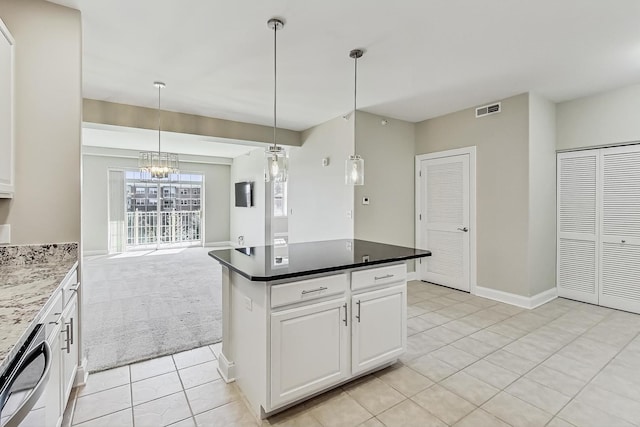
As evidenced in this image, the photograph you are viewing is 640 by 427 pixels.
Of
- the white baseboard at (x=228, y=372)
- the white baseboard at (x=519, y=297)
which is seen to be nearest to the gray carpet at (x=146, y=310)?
the white baseboard at (x=228, y=372)

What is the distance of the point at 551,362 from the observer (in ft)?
8.17

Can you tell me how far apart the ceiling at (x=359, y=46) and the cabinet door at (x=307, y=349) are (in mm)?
2104

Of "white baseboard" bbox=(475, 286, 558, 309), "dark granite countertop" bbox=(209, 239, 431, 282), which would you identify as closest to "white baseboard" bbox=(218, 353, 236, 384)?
"dark granite countertop" bbox=(209, 239, 431, 282)

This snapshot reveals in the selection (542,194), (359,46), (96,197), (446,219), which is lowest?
(446,219)

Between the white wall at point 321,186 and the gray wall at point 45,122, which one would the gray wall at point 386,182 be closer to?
the white wall at point 321,186

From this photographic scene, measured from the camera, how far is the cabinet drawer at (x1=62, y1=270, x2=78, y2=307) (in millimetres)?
1700

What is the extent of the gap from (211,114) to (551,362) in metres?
4.95

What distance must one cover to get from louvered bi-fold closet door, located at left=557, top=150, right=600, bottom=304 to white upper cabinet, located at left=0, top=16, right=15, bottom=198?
5.56m

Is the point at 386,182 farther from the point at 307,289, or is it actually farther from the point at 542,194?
the point at 307,289

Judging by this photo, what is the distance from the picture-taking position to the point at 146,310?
3648 mm

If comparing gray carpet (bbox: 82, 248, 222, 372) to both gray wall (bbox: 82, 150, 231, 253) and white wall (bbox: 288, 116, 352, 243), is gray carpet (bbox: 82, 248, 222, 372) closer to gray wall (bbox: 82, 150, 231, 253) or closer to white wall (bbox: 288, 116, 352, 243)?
gray wall (bbox: 82, 150, 231, 253)

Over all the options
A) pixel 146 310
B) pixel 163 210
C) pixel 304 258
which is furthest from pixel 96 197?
pixel 304 258

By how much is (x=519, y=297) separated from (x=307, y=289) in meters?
3.24

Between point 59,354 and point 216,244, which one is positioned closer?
point 59,354
